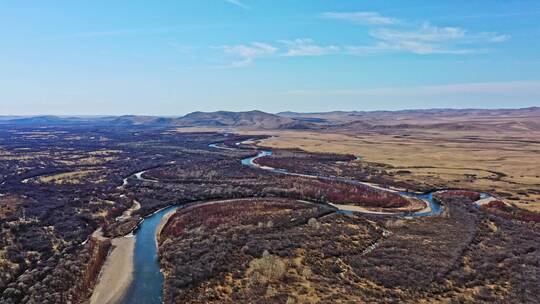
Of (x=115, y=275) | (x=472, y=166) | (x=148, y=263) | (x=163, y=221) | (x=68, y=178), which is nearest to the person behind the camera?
(x=115, y=275)

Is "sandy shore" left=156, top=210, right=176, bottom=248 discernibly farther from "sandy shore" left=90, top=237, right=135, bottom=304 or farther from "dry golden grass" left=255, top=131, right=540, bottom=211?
"dry golden grass" left=255, top=131, right=540, bottom=211

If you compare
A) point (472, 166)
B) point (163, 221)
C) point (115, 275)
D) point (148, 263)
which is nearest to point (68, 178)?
point (163, 221)

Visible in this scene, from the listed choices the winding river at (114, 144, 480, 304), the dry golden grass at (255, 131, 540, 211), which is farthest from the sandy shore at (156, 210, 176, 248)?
the dry golden grass at (255, 131, 540, 211)

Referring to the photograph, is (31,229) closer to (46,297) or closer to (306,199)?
(46,297)

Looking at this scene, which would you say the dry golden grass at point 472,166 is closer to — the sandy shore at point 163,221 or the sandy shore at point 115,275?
the sandy shore at point 163,221

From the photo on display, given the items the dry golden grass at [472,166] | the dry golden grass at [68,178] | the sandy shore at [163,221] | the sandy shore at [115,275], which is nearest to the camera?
the sandy shore at [115,275]

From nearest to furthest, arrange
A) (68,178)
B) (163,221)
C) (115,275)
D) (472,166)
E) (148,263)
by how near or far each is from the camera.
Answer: (115,275) < (148,263) < (163,221) < (68,178) < (472,166)

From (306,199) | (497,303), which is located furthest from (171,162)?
(497,303)

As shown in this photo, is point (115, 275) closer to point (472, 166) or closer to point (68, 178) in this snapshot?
point (68, 178)

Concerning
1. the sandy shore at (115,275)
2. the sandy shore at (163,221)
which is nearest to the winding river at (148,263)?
the sandy shore at (163,221)
